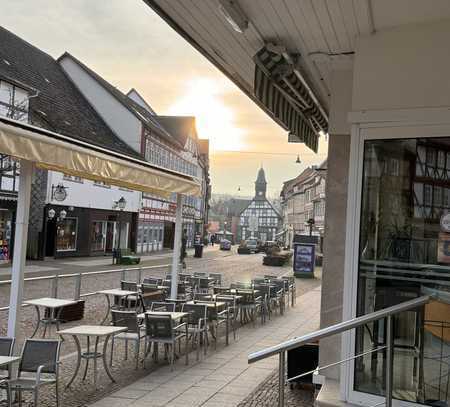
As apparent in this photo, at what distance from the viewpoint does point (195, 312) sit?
897cm

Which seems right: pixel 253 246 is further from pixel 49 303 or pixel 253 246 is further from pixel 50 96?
pixel 49 303

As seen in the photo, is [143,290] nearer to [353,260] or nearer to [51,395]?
[51,395]

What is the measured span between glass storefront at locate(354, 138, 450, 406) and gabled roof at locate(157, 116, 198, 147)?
155 feet

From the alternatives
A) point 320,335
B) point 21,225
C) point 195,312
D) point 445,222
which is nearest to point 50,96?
point 195,312

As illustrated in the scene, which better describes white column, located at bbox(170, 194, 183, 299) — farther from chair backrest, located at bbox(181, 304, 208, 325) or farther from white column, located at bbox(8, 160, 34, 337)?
white column, located at bbox(8, 160, 34, 337)

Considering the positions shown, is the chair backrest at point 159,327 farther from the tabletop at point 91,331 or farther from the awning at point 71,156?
the awning at point 71,156

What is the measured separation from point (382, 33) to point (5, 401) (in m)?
5.06

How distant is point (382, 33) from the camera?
168 inches

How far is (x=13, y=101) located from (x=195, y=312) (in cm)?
1826

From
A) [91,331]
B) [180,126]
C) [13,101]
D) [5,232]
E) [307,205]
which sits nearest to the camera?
[91,331]

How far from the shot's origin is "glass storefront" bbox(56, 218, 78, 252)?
96.1 ft

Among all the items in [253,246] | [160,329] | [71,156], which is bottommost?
[160,329]

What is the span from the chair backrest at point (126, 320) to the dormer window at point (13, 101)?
56.7ft

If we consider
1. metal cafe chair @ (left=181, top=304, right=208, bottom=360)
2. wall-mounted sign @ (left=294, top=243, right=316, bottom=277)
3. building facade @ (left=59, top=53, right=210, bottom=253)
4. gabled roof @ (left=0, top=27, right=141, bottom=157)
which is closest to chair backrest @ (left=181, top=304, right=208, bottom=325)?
metal cafe chair @ (left=181, top=304, right=208, bottom=360)
